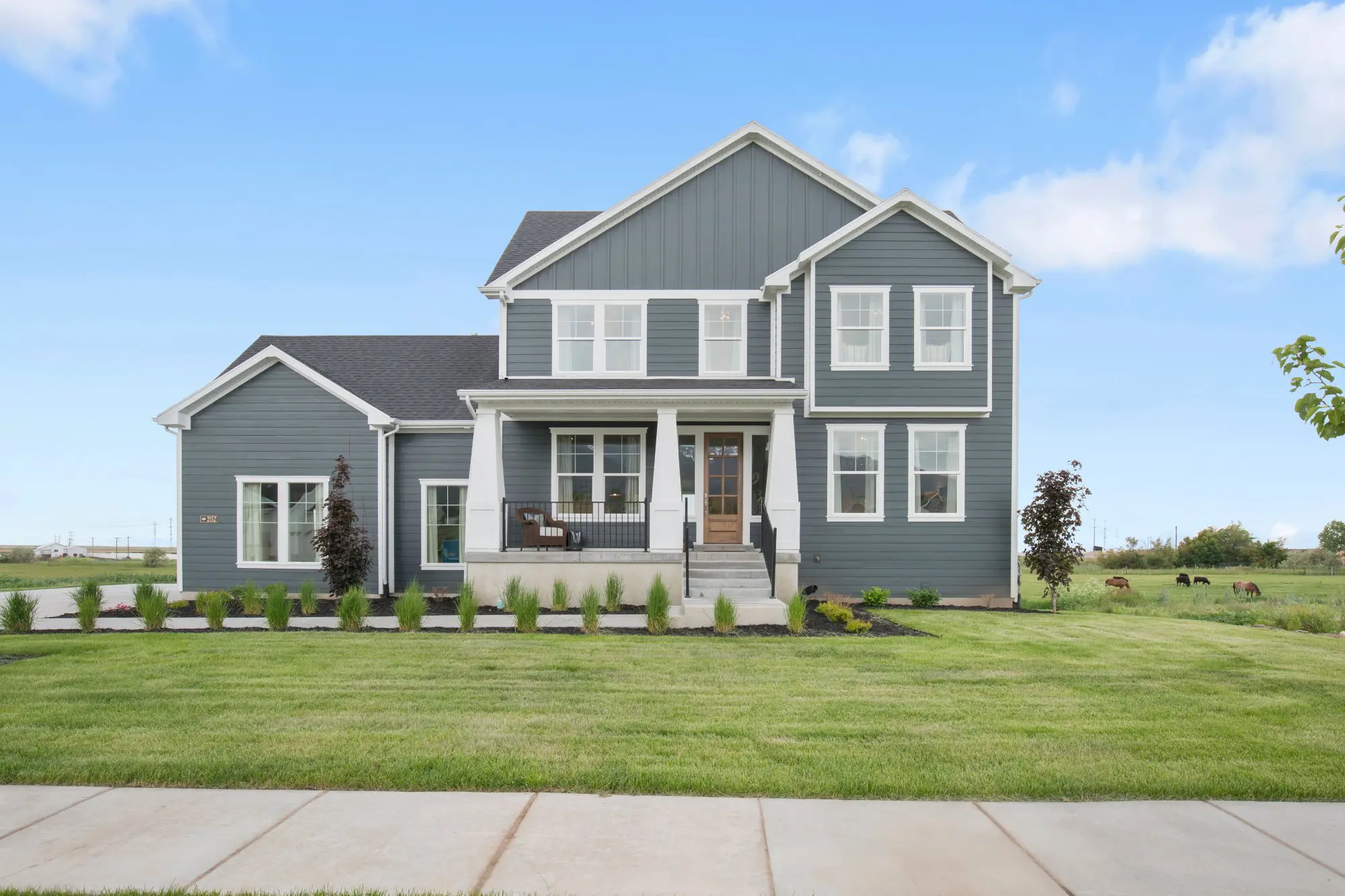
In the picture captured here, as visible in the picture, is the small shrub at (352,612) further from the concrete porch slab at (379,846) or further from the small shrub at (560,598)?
the concrete porch slab at (379,846)

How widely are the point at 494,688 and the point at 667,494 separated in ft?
25.1

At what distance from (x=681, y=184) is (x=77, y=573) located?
976 inches

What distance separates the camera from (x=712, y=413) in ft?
56.5

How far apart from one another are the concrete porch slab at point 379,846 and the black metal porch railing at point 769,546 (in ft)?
33.5

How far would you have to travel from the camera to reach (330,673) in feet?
31.4

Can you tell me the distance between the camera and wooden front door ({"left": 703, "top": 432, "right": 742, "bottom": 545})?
1841 cm

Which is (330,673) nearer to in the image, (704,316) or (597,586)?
(597,586)

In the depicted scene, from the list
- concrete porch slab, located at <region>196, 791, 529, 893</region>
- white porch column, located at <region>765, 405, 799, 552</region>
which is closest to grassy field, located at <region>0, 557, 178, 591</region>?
white porch column, located at <region>765, 405, 799, 552</region>

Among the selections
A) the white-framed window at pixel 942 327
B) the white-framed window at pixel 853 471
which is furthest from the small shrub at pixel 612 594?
the white-framed window at pixel 942 327

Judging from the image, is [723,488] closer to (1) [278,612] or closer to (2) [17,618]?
(1) [278,612]

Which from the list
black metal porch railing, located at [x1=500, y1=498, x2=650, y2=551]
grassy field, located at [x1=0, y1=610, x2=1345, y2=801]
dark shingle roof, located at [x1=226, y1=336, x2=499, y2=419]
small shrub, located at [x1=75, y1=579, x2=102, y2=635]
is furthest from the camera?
dark shingle roof, located at [x1=226, y1=336, x2=499, y2=419]

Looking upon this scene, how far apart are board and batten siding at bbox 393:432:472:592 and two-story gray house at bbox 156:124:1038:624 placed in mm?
42

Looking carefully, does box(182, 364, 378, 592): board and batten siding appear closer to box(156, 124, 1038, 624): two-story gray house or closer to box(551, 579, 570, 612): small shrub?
box(156, 124, 1038, 624): two-story gray house

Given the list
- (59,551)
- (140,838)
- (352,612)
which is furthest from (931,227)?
(59,551)
